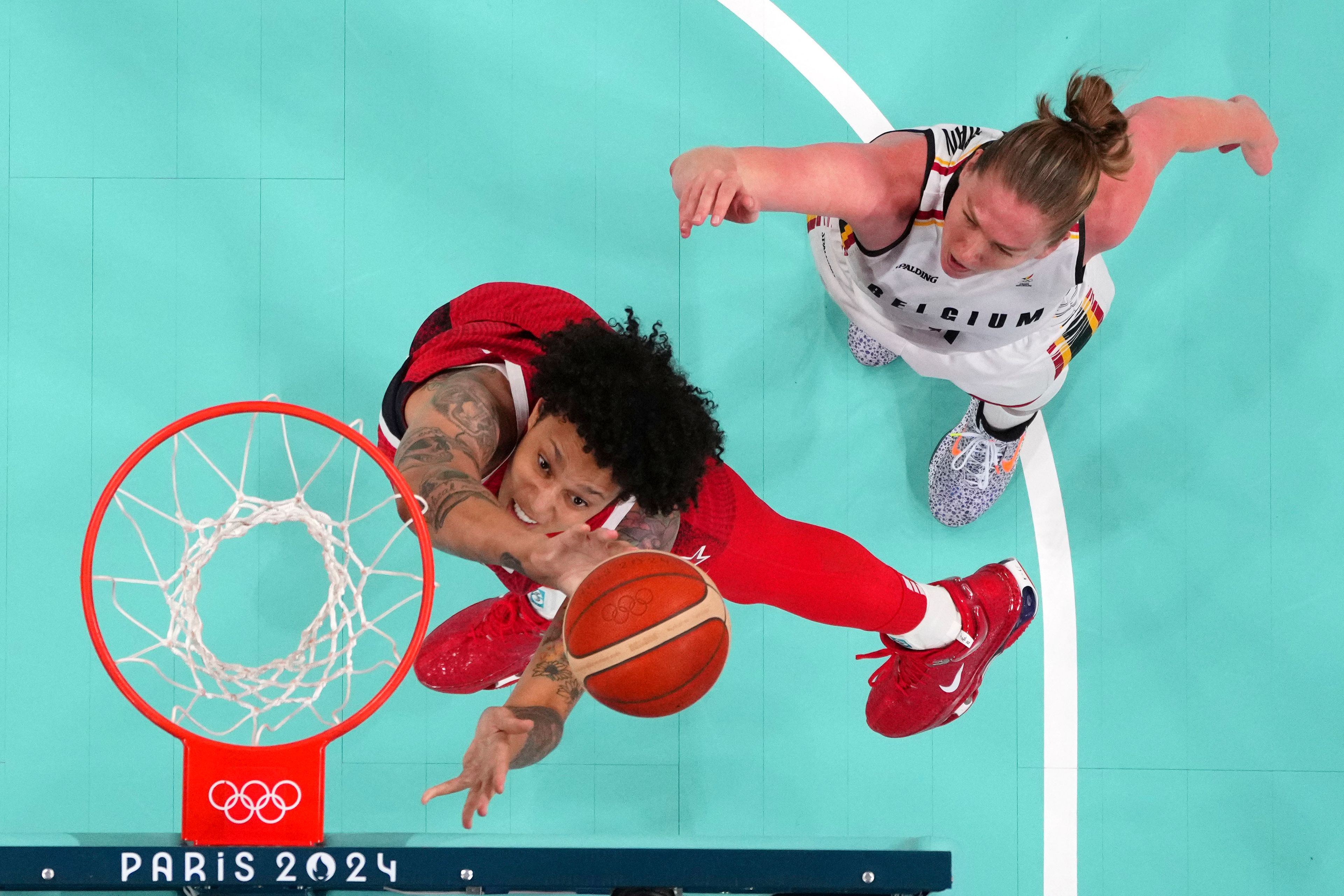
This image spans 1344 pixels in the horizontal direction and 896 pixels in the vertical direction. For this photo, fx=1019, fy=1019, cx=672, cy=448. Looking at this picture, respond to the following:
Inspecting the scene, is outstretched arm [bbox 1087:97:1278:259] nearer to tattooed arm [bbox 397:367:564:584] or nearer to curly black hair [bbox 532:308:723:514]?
curly black hair [bbox 532:308:723:514]

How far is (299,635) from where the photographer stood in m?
3.53

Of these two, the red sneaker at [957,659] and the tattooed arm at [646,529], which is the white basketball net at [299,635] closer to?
the tattooed arm at [646,529]

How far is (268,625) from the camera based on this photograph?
3510mm

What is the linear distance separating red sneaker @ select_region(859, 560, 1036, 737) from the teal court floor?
175 mm

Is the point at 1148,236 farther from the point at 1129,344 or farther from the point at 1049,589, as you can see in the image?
the point at 1049,589

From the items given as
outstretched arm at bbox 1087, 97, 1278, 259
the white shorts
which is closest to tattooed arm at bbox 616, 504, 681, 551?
the white shorts

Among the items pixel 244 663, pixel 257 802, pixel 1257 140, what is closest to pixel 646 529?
pixel 257 802

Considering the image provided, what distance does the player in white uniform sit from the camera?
234 cm

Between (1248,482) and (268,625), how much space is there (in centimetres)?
350

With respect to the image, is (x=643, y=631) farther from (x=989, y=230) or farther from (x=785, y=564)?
(x=989, y=230)

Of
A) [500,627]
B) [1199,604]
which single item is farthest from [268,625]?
[1199,604]

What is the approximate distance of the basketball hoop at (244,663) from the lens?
218cm

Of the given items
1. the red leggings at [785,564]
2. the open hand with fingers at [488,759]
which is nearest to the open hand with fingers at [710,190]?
the red leggings at [785,564]

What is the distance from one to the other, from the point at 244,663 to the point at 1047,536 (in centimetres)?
285
